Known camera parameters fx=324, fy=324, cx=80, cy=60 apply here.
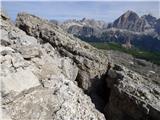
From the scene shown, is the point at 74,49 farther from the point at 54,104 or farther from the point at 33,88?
the point at 33,88

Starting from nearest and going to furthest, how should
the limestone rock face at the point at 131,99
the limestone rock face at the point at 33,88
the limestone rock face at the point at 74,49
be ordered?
the limestone rock face at the point at 33,88, the limestone rock face at the point at 131,99, the limestone rock face at the point at 74,49

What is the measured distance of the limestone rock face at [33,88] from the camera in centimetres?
2214

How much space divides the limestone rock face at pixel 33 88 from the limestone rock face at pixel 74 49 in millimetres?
7057

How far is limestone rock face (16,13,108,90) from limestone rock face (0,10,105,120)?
706 centimetres

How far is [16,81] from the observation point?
74.3ft

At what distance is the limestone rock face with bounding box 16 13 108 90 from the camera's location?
3672cm

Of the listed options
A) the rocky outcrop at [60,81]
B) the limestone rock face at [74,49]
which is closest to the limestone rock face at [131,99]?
the rocky outcrop at [60,81]

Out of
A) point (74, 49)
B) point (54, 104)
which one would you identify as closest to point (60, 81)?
point (54, 104)

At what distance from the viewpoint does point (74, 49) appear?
124 feet

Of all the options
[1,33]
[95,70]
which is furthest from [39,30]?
[1,33]

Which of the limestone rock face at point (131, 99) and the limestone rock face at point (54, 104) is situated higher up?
the limestone rock face at point (54, 104)

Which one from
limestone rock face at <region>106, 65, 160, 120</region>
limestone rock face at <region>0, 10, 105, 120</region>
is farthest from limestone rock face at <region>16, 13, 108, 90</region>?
limestone rock face at <region>0, 10, 105, 120</region>

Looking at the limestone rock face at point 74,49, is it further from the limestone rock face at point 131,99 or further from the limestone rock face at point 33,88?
the limestone rock face at point 33,88

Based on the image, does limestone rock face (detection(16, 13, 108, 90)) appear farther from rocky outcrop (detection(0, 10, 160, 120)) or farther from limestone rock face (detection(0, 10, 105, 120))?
limestone rock face (detection(0, 10, 105, 120))
